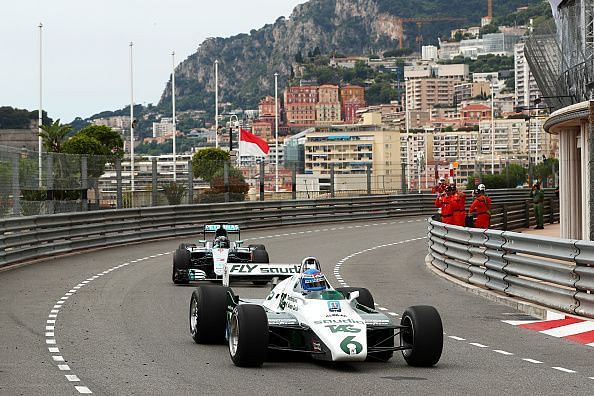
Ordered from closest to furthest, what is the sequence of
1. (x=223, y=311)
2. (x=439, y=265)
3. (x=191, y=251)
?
(x=223, y=311)
(x=191, y=251)
(x=439, y=265)

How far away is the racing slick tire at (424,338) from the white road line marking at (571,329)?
3.09m

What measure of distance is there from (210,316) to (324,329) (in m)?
2.08

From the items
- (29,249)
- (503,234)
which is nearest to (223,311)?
(503,234)

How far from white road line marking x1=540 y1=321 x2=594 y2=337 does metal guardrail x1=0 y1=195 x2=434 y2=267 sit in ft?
42.5

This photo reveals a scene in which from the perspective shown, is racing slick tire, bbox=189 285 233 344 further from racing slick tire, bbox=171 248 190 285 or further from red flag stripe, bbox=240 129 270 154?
red flag stripe, bbox=240 129 270 154

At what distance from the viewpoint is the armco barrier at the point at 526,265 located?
1477 centimetres

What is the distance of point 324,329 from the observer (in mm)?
10906

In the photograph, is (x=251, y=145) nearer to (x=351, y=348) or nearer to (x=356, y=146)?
(x=351, y=348)

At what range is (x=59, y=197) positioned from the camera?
29.6 m

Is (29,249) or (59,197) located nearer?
(29,249)

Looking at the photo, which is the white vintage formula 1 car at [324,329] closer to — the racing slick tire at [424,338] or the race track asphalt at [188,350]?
the racing slick tire at [424,338]

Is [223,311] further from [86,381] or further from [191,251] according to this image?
[191,251]

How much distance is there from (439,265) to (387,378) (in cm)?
1278

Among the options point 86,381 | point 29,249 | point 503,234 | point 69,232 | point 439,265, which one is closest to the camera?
point 86,381
